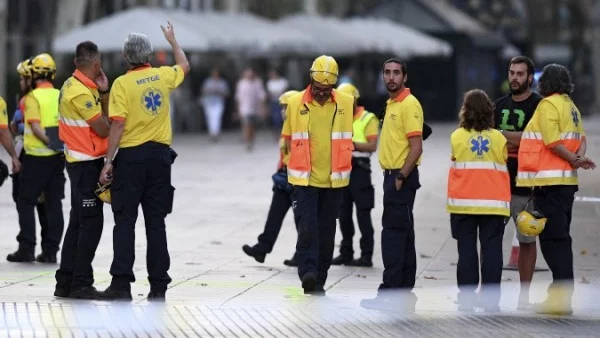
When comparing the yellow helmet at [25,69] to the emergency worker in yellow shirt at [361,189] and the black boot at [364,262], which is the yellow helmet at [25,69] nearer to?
the emergency worker in yellow shirt at [361,189]

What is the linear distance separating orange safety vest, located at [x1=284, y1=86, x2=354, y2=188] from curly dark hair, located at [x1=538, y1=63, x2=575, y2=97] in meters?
1.38

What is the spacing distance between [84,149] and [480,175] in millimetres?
2724

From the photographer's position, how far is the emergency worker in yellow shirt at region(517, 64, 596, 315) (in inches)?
458

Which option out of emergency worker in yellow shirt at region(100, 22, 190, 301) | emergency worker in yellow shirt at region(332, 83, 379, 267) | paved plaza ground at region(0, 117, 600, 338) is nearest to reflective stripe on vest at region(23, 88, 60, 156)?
paved plaza ground at region(0, 117, 600, 338)

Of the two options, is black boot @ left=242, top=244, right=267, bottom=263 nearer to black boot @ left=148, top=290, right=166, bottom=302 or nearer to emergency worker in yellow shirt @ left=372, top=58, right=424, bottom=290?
emergency worker in yellow shirt @ left=372, top=58, right=424, bottom=290

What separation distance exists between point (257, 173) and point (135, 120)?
52.7ft

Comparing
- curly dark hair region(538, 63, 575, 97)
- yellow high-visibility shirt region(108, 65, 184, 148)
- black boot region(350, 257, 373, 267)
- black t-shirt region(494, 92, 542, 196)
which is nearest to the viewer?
yellow high-visibility shirt region(108, 65, 184, 148)

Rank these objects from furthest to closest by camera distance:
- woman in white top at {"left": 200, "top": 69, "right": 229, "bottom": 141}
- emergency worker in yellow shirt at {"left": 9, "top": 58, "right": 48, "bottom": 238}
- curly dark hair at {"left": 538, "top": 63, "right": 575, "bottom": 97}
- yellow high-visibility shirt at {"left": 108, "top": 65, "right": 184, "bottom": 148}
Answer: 1. woman in white top at {"left": 200, "top": 69, "right": 229, "bottom": 141}
2. emergency worker in yellow shirt at {"left": 9, "top": 58, "right": 48, "bottom": 238}
3. curly dark hair at {"left": 538, "top": 63, "right": 575, "bottom": 97}
4. yellow high-visibility shirt at {"left": 108, "top": 65, "right": 184, "bottom": 148}

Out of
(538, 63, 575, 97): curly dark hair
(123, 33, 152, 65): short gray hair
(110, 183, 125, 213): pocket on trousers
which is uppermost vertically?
(123, 33, 152, 65): short gray hair

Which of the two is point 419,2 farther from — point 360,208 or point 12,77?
point 360,208

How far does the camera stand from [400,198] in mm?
11531

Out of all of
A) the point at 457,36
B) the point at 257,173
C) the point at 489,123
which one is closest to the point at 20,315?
the point at 489,123

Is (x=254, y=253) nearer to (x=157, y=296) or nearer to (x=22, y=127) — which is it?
(x=22, y=127)

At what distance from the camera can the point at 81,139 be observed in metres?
11.4
